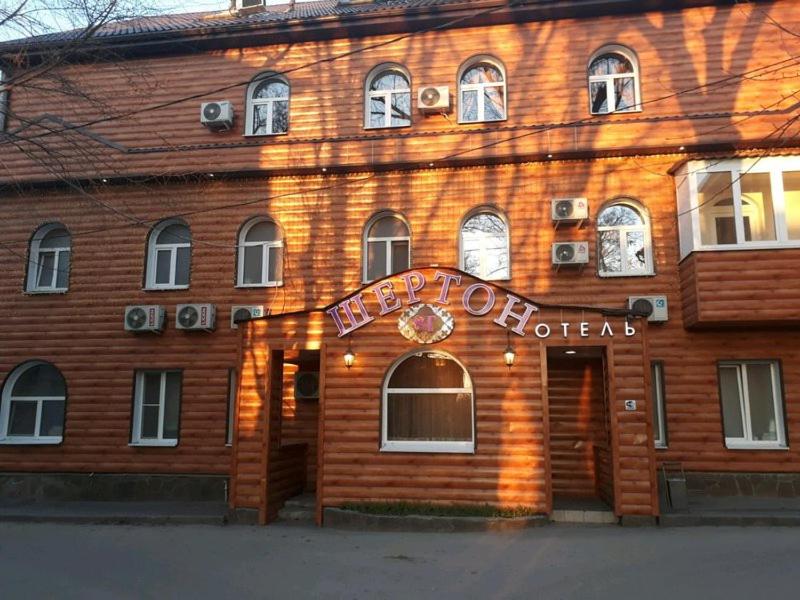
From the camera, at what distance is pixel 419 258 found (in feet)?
39.7

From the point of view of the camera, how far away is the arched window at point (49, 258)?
1334cm

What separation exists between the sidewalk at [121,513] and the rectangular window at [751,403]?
8976mm

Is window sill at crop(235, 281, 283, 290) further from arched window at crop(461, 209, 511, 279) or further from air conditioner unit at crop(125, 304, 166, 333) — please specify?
arched window at crop(461, 209, 511, 279)

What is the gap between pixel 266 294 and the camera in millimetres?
12461

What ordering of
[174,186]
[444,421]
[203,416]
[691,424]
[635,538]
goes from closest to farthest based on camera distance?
1. [635,538]
2. [444,421]
3. [691,424]
4. [203,416]
5. [174,186]

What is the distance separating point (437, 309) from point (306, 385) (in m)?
3.76

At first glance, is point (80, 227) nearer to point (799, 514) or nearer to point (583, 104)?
point (583, 104)

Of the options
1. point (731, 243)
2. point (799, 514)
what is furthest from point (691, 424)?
point (731, 243)

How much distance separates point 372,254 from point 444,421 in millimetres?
4148

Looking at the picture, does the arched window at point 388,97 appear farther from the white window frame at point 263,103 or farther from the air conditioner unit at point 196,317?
the air conditioner unit at point 196,317

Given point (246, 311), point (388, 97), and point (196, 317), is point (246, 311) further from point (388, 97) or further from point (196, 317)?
point (388, 97)

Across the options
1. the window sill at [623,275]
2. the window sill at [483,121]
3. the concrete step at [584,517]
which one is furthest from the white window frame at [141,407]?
the window sill at [623,275]

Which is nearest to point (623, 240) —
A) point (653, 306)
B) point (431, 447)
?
point (653, 306)

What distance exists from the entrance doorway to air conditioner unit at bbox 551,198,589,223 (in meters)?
2.56
